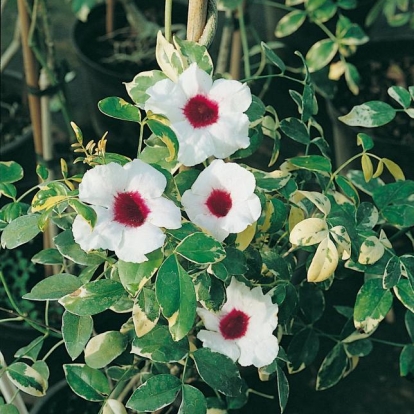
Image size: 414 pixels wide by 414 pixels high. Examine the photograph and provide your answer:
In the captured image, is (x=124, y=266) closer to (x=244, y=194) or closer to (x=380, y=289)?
(x=244, y=194)

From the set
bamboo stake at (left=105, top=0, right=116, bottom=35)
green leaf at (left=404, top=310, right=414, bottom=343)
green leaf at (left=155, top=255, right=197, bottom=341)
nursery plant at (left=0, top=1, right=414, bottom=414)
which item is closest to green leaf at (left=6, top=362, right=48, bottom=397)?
nursery plant at (left=0, top=1, right=414, bottom=414)

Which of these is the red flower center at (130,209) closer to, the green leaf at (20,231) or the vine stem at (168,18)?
the green leaf at (20,231)

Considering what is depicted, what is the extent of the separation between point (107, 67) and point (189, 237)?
1.32 metres

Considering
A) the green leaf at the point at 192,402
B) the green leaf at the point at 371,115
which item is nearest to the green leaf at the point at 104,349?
the green leaf at the point at 192,402

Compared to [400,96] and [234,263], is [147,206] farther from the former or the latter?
[400,96]

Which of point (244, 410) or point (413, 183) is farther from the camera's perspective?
point (244, 410)

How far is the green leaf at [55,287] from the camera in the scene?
0.94 meters

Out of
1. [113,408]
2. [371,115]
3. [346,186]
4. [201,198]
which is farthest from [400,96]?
[113,408]

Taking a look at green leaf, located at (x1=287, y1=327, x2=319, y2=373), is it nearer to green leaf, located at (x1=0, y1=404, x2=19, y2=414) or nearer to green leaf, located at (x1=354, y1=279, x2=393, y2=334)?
green leaf, located at (x1=354, y1=279, x2=393, y2=334)

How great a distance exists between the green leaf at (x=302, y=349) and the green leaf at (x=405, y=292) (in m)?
0.25

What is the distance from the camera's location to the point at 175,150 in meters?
0.85

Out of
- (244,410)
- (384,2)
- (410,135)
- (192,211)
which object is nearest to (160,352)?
(192,211)

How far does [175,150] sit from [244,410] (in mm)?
841

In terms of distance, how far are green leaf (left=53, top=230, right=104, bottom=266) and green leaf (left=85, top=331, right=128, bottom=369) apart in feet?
0.34
